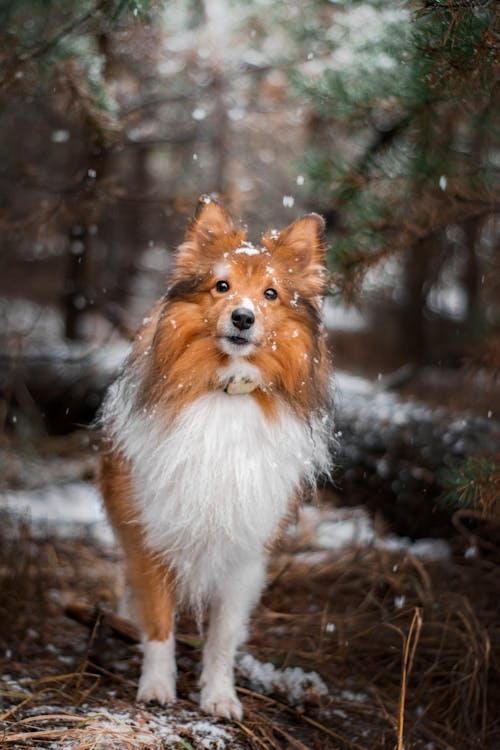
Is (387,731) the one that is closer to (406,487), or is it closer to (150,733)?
(150,733)

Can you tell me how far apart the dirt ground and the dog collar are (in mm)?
1160

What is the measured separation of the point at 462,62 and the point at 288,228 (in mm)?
844

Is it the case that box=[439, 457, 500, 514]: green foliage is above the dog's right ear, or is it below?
below

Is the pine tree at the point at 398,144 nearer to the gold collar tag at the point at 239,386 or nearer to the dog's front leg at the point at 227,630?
the gold collar tag at the point at 239,386

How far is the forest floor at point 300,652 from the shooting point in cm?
267

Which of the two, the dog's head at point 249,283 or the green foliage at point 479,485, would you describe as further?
the green foliage at point 479,485

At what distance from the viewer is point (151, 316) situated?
295 cm

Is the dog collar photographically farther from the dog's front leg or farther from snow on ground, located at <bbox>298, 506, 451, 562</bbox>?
snow on ground, located at <bbox>298, 506, 451, 562</bbox>

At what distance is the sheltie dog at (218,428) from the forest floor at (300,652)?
0.82ft

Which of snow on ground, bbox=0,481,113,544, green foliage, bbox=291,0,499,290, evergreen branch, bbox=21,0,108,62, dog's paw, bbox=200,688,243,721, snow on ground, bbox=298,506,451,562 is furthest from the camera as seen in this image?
snow on ground, bbox=0,481,113,544

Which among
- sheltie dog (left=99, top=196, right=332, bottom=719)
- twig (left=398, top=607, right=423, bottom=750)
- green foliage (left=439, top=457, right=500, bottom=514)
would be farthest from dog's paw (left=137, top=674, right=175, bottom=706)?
green foliage (left=439, top=457, right=500, bottom=514)

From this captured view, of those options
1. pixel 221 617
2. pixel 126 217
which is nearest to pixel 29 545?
pixel 221 617

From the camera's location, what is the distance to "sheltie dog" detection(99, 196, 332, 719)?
105 inches

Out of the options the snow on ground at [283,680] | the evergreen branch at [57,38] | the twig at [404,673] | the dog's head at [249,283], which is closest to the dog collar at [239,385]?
the dog's head at [249,283]
